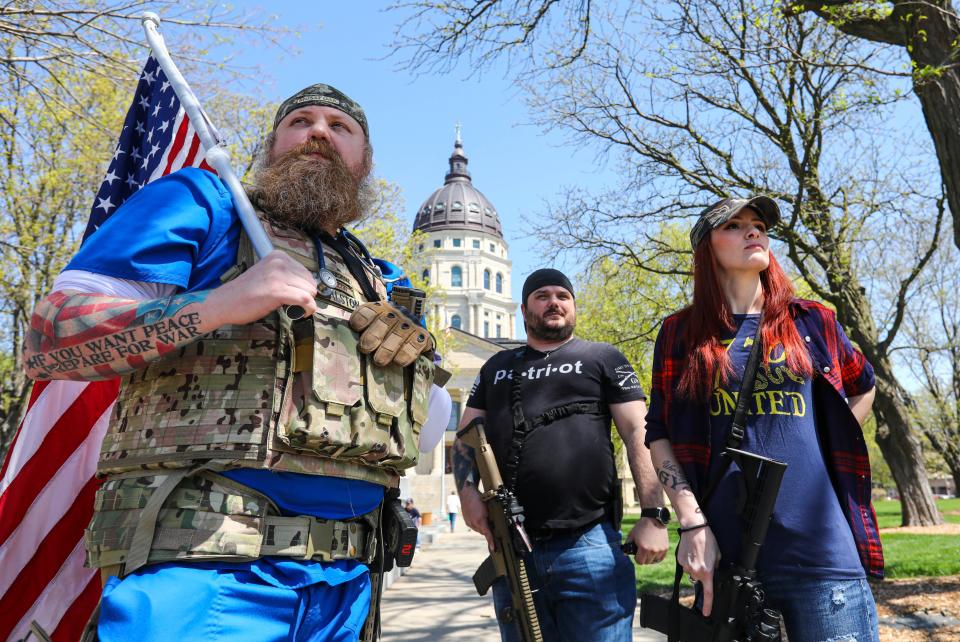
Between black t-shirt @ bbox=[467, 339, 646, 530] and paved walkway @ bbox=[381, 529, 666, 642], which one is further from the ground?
black t-shirt @ bbox=[467, 339, 646, 530]

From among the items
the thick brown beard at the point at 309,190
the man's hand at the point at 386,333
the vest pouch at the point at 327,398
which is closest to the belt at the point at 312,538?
the vest pouch at the point at 327,398

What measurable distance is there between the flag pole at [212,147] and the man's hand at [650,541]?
6.80 ft

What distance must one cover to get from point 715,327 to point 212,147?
191 cm

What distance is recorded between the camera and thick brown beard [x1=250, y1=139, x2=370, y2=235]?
7.26 feet

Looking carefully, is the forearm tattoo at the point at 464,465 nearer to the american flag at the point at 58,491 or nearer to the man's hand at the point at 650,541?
the man's hand at the point at 650,541

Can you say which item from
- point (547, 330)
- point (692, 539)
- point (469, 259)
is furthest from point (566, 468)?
point (469, 259)

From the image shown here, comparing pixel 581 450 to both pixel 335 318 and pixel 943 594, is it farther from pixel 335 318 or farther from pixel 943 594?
pixel 943 594

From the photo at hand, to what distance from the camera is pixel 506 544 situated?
3238 millimetres

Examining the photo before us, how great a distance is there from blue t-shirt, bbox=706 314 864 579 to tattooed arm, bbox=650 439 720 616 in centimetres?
7

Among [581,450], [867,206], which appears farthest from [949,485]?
[581,450]

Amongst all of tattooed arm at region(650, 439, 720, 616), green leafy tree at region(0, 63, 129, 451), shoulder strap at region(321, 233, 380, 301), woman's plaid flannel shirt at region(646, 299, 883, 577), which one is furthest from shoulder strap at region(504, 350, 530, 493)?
green leafy tree at region(0, 63, 129, 451)

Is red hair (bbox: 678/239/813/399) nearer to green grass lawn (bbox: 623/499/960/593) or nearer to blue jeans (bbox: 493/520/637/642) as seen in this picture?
blue jeans (bbox: 493/520/637/642)

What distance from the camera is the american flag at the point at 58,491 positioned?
2.45 m

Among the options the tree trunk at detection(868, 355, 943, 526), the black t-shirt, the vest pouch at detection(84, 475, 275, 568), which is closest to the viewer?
the vest pouch at detection(84, 475, 275, 568)
